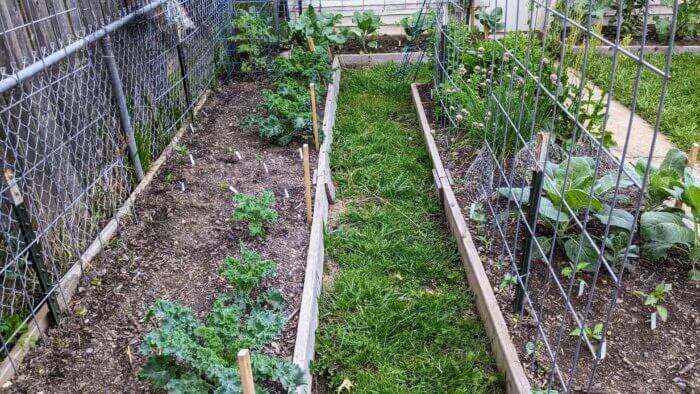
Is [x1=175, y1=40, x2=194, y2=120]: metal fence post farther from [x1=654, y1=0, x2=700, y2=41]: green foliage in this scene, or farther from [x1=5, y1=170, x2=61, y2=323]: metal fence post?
[x1=654, y1=0, x2=700, y2=41]: green foliage

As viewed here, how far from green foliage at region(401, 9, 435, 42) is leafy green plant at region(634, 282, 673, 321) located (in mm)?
4485

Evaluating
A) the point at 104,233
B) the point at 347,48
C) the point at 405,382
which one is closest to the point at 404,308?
the point at 405,382

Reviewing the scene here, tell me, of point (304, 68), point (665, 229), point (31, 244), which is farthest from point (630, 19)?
point (31, 244)

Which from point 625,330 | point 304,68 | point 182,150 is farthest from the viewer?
point 304,68

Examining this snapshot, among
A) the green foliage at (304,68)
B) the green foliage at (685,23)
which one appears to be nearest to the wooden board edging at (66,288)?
the green foliage at (304,68)

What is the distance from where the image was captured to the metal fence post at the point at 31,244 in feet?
7.47

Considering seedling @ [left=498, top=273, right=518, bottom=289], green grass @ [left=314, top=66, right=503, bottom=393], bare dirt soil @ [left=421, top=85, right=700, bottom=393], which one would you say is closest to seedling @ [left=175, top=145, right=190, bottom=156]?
green grass @ [left=314, top=66, right=503, bottom=393]

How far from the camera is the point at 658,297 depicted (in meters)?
2.57

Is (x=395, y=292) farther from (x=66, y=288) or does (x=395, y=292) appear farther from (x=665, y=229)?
(x=66, y=288)

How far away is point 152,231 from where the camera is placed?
3.27 m

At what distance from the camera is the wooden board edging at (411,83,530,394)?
239 cm

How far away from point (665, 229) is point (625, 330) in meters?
0.58

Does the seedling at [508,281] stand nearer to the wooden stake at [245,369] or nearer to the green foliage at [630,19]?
the wooden stake at [245,369]

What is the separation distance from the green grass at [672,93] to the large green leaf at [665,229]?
1.77m
